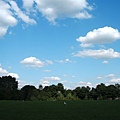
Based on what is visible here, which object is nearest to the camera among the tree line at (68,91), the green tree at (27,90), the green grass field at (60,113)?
the green grass field at (60,113)

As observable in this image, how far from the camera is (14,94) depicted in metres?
111

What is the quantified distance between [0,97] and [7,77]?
2410 centimetres

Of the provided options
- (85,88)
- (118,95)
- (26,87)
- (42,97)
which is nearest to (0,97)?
(42,97)

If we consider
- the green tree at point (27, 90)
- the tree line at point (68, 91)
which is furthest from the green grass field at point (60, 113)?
the green tree at point (27, 90)

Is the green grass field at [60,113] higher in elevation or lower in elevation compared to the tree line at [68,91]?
lower

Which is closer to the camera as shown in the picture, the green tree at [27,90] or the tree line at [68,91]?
the green tree at [27,90]

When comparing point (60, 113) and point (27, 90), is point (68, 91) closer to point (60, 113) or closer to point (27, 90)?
point (27, 90)

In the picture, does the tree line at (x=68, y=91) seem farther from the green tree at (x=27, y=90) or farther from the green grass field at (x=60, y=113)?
the green grass field at (x=60, y=113)

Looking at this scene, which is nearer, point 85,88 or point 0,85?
point 0,85

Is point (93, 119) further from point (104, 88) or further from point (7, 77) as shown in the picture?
point (104, 88)

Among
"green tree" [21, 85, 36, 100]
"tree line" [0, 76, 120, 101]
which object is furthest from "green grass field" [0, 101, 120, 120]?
"green tree" [21, 85, 36, 100]

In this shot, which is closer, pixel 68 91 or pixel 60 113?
pixel 60 113

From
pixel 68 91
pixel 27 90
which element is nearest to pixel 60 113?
pixel 27 90

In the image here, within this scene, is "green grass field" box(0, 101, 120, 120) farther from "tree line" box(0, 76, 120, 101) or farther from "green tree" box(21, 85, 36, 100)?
"green tree" box(21, 85, 36, 100)
